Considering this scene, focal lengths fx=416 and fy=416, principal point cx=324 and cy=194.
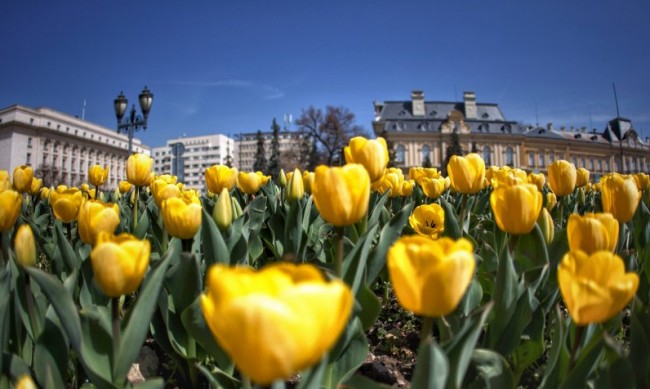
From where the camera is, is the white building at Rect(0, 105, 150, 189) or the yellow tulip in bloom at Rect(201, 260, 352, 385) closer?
the yellow tulip in bloom at Rect(201, 260, 352, 385)

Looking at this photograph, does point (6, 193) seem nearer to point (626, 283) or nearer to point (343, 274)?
point (343, 274)

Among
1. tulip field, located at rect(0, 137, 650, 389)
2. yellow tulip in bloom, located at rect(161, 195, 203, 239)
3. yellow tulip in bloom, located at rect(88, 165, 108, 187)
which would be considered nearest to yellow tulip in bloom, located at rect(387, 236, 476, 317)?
tulip field, located at rect(0, 137, 650, 389)

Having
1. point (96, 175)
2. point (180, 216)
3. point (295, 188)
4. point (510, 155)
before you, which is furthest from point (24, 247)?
point (510, 155)

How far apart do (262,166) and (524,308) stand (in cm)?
4597

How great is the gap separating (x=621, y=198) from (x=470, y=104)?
2234 inches

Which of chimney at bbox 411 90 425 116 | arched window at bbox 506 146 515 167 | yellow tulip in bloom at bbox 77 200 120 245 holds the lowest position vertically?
yellow tulip in bloom at bbox 77 200 120 245

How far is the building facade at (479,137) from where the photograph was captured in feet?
165

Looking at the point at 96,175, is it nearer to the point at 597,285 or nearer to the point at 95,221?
the point at 95,221

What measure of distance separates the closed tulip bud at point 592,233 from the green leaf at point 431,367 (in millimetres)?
445

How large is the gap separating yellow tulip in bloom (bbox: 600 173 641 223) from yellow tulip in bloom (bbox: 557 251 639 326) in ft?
2.11

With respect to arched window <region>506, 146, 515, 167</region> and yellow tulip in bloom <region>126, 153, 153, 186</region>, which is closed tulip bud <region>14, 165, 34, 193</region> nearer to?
yellow tulip in bloom <region>126, 153, 153, 186</region>

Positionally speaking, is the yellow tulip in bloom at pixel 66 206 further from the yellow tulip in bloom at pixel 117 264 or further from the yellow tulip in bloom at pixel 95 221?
the yellow tulip in bloom at pixel 117 264

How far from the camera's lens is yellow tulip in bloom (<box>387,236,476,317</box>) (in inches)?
20.6

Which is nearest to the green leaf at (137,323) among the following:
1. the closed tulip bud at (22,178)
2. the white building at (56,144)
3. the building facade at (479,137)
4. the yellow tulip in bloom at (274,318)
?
→ the yellow tulip in bloom at (274,318)
